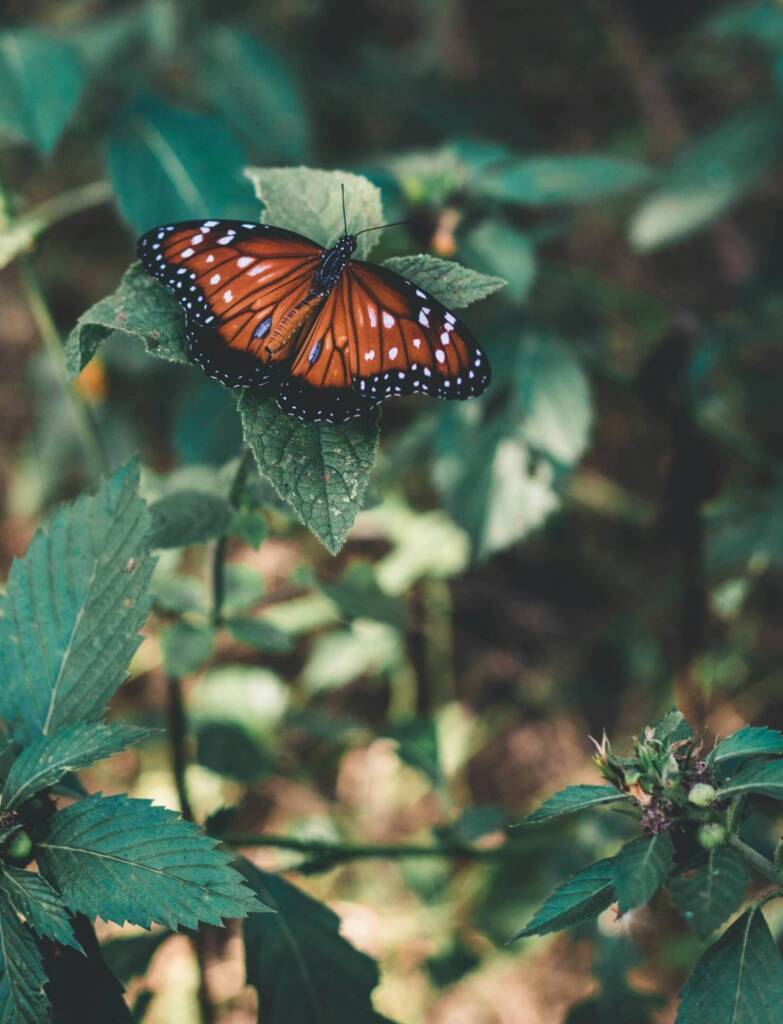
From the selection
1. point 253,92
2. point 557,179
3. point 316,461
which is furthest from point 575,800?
point 253,92

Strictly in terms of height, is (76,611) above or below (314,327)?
below

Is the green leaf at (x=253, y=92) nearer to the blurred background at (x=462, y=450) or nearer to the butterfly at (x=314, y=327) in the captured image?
the blurred background at (x=462, y=450)

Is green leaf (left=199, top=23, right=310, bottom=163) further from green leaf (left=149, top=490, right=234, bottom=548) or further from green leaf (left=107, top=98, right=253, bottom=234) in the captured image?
green leaf (left=149, top=490, right=234, bottom=548)

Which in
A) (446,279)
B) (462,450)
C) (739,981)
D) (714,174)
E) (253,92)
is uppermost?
(253,92)

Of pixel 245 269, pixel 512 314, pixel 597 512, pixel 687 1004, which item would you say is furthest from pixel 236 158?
pixel 687 1004

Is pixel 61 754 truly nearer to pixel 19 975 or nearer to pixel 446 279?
pixel 19 975

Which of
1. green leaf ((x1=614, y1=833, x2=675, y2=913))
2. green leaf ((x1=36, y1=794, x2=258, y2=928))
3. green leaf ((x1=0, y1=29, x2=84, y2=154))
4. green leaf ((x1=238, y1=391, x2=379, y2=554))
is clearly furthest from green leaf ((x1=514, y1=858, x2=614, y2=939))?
green leaf ((x1=0, y1=29, x2=84, y2=154))
